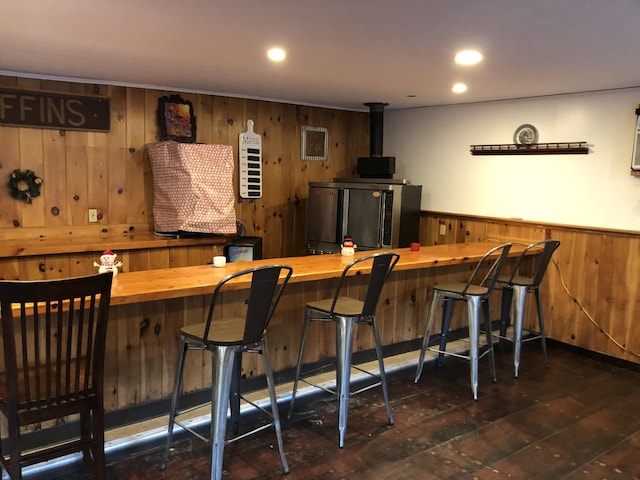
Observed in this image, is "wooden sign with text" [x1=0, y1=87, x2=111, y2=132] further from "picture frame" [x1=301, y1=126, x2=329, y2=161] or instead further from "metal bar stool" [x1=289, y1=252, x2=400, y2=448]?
"metal bar stool" [x1=289, y1=252, x2=400, y2=448]

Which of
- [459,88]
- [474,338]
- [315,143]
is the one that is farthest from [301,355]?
[315,143]

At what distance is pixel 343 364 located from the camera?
2801 mm

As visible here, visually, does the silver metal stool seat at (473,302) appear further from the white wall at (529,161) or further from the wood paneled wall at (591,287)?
the white wall at (529,161)

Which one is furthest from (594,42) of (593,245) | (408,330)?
(408,330)

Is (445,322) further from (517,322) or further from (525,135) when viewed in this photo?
(525,135)

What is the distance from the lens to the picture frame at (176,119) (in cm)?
447

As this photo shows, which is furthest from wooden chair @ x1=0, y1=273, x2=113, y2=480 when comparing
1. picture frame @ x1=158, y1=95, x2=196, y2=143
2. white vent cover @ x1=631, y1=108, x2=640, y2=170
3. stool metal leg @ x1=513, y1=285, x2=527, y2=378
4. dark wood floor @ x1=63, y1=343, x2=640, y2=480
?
white vent cover @ x1=631, y1=108, x2=640, y2=170

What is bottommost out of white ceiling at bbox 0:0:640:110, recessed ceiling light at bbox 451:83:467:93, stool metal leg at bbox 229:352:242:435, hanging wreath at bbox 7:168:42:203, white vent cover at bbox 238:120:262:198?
stool metal leg at bbox 229:352:242:435

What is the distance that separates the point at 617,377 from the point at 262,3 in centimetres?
348

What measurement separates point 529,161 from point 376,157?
1449mm

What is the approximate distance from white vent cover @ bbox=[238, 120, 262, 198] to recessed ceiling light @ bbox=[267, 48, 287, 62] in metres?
1.75

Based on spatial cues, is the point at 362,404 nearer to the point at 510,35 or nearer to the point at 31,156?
the point at 510,35

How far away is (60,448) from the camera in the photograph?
80.9 inches

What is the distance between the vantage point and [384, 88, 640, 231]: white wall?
13.2 ft
